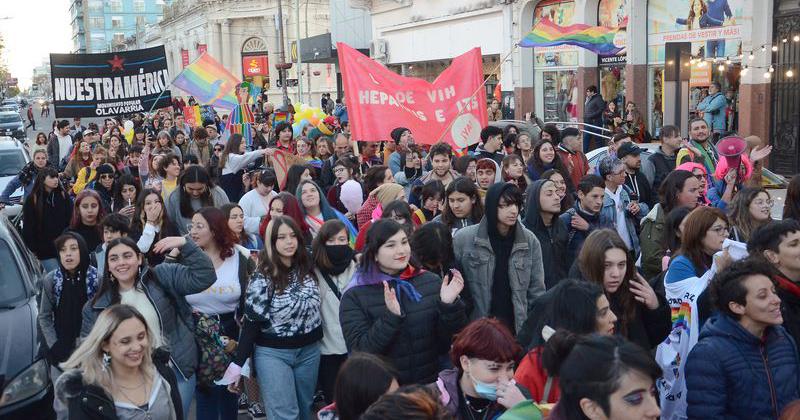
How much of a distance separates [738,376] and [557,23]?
21852mm

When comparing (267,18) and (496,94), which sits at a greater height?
(267,18)

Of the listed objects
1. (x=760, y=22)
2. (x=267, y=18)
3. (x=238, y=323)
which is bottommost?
(x=238, y=323)

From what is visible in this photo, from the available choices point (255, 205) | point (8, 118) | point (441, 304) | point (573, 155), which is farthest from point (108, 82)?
point (8, 118)

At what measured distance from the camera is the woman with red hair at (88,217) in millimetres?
8227

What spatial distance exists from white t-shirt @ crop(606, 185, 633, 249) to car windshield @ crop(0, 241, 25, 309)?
16.2 feet

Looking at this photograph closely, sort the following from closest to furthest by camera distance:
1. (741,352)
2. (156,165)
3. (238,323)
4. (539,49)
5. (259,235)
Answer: (741,352), (238,323), (259,235), (156,165), (539,49)

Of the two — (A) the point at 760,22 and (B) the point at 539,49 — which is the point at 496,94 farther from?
(A) the point at 760,22

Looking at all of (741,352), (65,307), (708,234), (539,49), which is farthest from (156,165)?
(539,49)

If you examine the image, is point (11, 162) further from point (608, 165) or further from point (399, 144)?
point (608, 165)

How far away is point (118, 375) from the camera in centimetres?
424

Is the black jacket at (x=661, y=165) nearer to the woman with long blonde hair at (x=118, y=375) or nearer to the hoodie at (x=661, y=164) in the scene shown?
the hoodie at (x=661, y=164)

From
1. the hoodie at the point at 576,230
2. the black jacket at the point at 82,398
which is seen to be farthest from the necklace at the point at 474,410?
the hoodie at the point at 576,230

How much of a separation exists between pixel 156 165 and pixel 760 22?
12225 mm

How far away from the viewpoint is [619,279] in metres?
4.72
